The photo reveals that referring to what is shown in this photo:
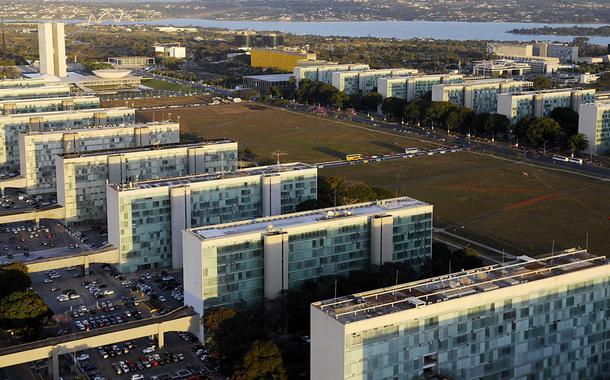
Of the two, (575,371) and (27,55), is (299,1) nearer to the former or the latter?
(27,55)

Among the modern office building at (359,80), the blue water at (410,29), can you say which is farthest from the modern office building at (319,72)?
the blue water at (410,29)

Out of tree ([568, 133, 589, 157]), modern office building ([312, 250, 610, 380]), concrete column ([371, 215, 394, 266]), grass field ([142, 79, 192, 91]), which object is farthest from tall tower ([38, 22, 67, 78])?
modern office building ([312, 250, 610, 380])

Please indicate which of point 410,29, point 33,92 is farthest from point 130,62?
point 410,29

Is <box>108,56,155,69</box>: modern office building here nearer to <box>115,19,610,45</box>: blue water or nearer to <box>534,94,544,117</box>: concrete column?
<box>534,94,544,117</box>: concrete column

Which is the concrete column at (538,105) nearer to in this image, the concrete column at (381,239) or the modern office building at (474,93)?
the modern office building at (474,93)

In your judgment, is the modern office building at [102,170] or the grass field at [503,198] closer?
the grass field at [503,198]

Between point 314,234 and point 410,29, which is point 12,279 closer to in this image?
point 314,234
